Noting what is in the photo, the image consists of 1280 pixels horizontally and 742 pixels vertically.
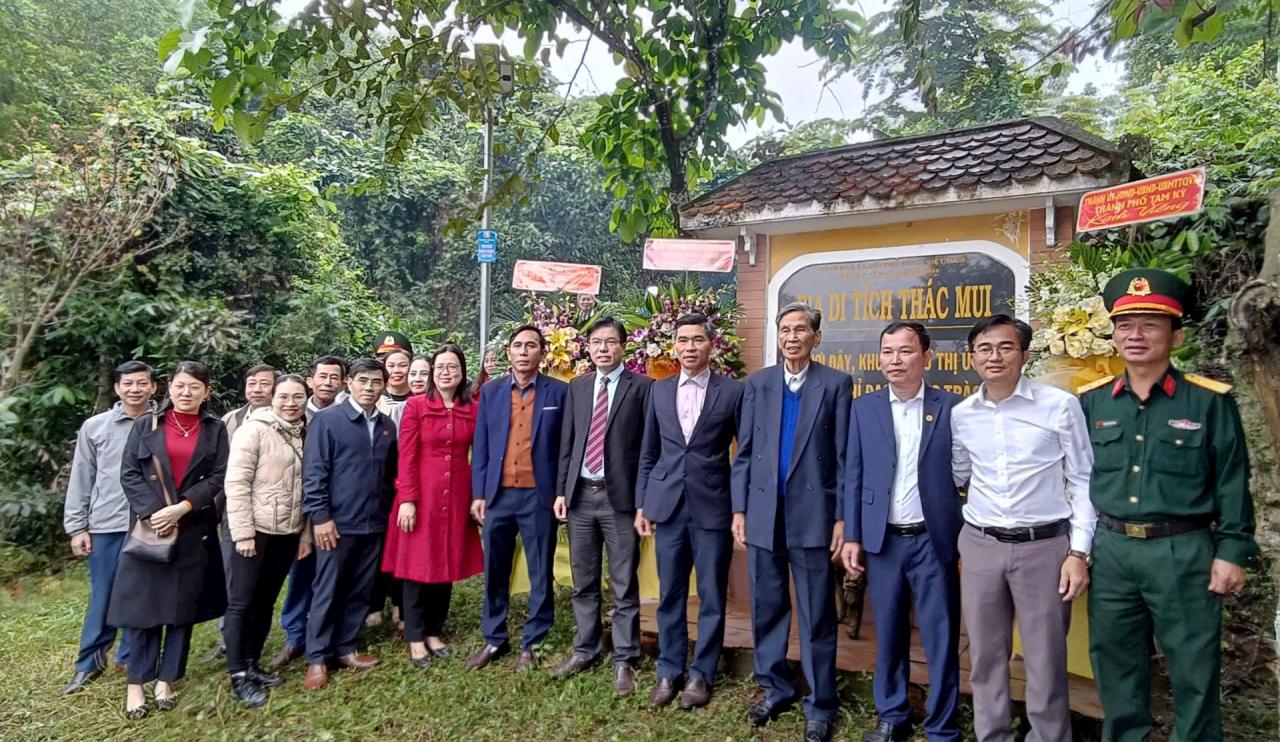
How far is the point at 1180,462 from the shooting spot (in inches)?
102

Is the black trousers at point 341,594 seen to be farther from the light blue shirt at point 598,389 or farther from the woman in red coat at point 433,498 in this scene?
the light blue shirt at point 598,389

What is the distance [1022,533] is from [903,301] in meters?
2.11

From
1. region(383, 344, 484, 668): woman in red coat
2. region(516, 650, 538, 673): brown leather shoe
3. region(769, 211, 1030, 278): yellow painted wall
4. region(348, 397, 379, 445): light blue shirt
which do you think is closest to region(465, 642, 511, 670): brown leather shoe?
region(516, 650, 538, 673): brown leather shoe

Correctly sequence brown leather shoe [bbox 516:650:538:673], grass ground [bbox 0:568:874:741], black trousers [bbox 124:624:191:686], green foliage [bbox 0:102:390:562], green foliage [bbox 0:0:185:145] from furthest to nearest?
1. green foliage [bbox 0:0:185:145]
2. green foliage [bbox 0:102:390:562]
3. brown leather shoe [bbox 516:650:538:673]
4. black trousers [bbox 124:624:191:686]
5. grass ground [bbox 0:568:874:741]

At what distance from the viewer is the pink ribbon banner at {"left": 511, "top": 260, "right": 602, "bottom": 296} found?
5.18 metres

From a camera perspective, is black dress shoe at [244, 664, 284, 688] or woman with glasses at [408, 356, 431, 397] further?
woman with glasses at [408, 356, 431, 397]

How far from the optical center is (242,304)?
793cm

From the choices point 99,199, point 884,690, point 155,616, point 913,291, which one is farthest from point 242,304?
point 884,690

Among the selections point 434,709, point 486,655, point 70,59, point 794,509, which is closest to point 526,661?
point 486,655

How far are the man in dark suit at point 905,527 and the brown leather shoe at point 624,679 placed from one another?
1.23 m

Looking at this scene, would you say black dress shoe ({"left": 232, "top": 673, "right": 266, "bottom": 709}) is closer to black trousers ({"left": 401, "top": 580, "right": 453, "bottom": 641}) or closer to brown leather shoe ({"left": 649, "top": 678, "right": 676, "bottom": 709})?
black trousers ({"left": 401, "top": 580, "right": 453, "bottom": 641})

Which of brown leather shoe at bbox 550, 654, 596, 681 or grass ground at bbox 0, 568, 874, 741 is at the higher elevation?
brown leather shoe at bbox 550, 654, 596, 681

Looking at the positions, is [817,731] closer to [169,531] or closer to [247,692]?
[247,692]

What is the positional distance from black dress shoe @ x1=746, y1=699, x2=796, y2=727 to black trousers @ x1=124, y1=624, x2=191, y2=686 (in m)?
3.00
